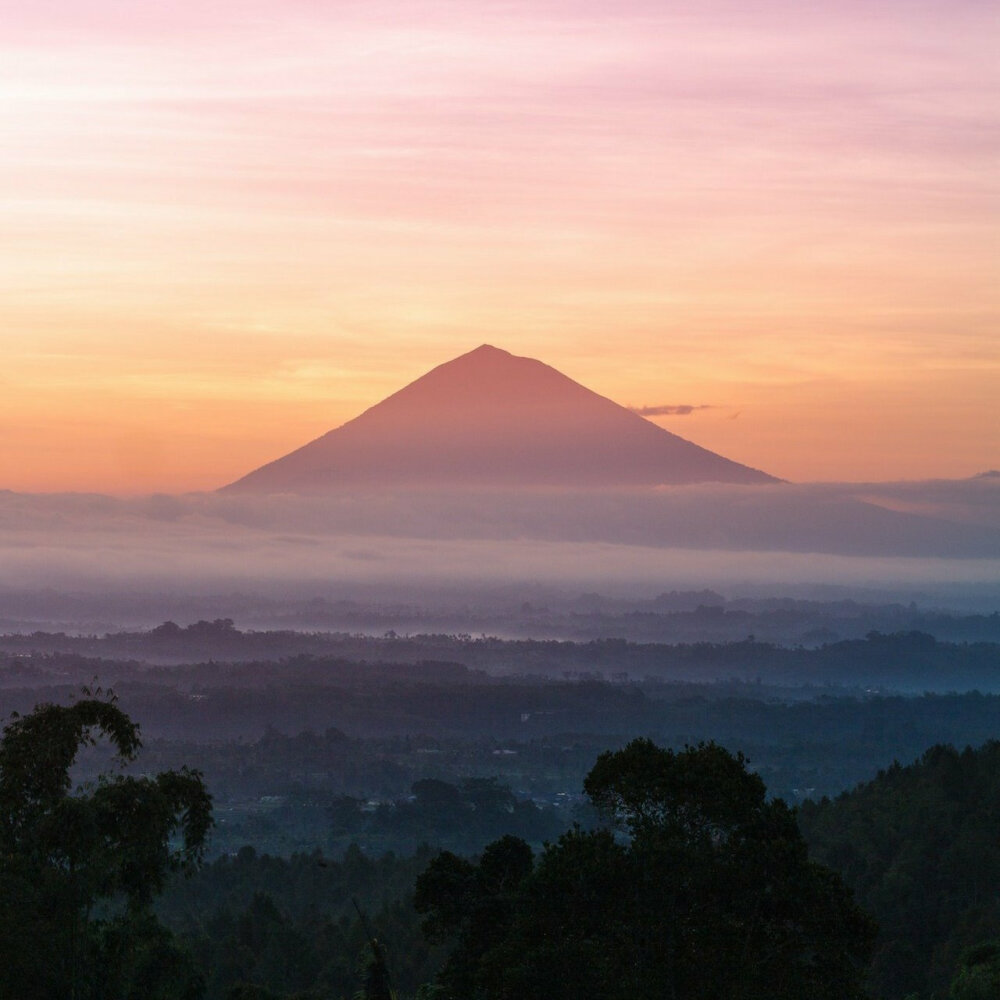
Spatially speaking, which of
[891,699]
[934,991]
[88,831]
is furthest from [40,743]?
[891,699]

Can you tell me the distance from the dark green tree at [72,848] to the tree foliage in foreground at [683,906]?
5.21 m

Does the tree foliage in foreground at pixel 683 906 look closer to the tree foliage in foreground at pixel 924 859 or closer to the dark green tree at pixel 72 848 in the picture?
the dark green tree at pixel 72 848

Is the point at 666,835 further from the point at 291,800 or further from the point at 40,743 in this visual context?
the point at 291,800

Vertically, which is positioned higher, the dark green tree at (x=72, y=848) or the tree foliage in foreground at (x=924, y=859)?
the dark green tree at (x=72, y=848)

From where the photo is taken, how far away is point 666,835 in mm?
23531

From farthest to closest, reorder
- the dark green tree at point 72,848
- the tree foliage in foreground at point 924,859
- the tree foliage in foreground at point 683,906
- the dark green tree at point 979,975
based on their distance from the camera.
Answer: the tree foliage in foreground at point 924,859 → the dark green tree at point 979,975 → the dark green tree at point 72,848 → the tree foliage in foreground at point 683,906

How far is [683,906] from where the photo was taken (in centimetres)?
2314

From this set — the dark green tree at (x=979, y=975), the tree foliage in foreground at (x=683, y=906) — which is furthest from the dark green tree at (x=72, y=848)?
the dark green tree at (x=979, y=975)

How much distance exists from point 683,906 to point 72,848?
8.50 m

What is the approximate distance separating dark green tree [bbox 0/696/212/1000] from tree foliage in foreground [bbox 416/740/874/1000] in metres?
5.21

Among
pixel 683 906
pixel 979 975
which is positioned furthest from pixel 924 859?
pixel 683 906

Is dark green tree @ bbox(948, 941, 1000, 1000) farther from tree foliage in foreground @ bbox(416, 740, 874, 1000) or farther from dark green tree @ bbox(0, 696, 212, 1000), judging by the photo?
dark green tree @ bbox(0, 696, 212, 1000)

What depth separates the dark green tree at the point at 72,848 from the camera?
79.0 feet

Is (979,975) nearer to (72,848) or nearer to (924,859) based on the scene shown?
(72,848)
